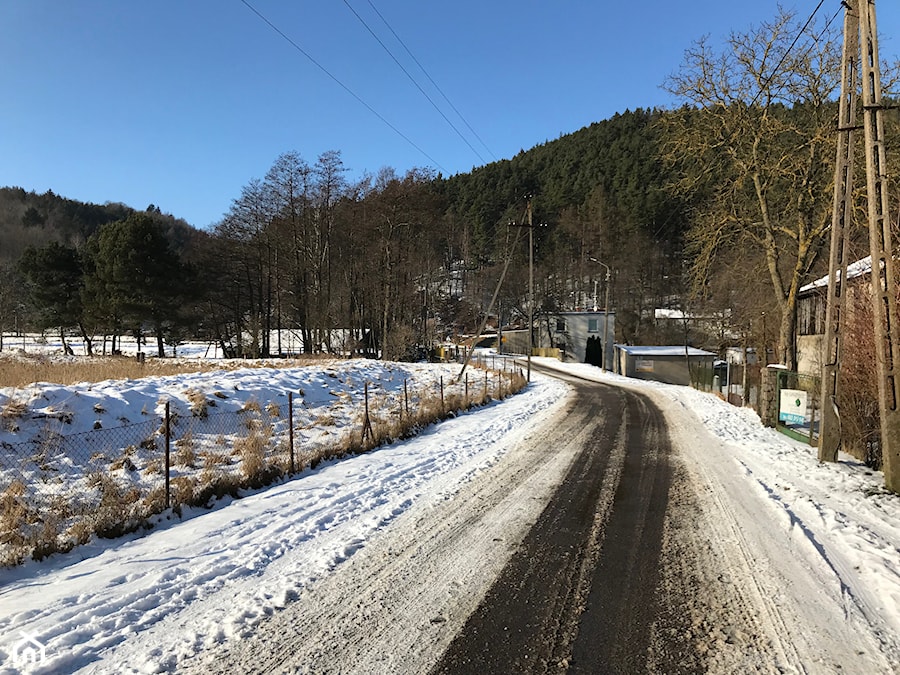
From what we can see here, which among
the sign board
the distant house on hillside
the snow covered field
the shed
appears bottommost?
the shed

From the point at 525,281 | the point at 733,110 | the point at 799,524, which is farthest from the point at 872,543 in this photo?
the point at 525,281

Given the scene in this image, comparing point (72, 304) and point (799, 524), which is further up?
point (72, 304)

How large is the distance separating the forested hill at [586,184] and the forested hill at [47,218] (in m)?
48.3

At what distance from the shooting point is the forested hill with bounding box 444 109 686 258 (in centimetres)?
6147

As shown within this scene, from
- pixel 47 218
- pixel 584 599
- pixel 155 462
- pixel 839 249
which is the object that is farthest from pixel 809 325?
pixel 47 218

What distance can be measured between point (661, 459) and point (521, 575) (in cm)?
587

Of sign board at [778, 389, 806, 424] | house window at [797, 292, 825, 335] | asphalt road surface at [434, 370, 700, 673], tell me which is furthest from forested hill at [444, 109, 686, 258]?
asphalt road surface at [434, 370, 700, 673]

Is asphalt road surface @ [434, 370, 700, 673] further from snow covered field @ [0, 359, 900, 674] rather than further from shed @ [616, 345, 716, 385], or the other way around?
shed @ [616, 345, 716, 385]

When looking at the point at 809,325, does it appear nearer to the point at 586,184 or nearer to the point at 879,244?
the point at 879,244

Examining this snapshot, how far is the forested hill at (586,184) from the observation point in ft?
202

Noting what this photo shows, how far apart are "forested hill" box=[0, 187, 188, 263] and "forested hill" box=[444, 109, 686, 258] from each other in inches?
1900

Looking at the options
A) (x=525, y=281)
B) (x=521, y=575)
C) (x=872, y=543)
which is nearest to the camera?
(x=521, y=575)

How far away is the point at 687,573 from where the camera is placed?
14.5ft

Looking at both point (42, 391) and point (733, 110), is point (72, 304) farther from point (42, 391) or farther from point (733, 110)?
point (733, 110)
